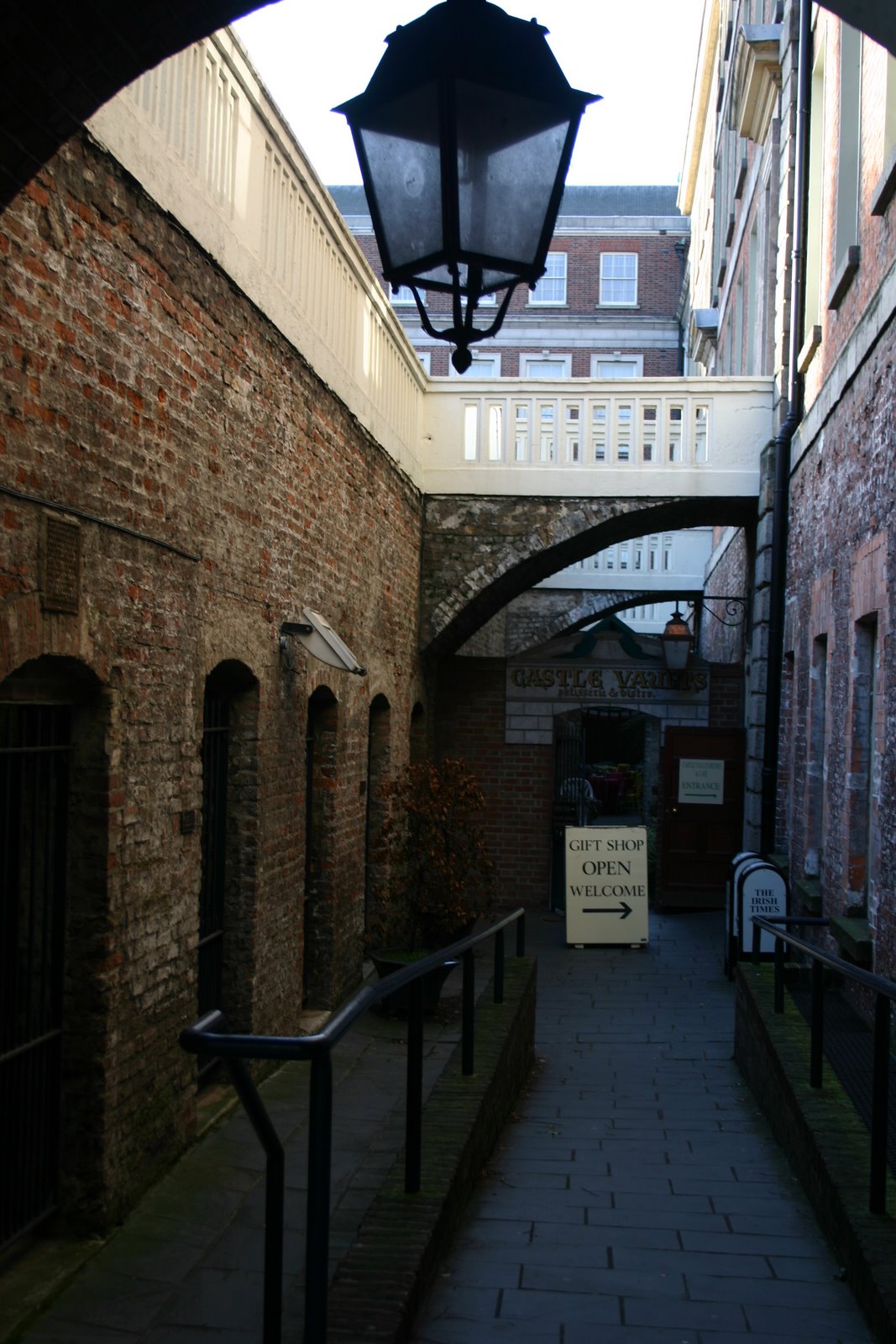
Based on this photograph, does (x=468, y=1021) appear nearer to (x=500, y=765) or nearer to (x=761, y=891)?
(x=761, y=891)

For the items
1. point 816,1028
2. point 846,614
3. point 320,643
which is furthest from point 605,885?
point 816,1028

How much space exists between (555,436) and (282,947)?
20.3 ft

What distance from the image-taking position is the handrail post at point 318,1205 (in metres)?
2.88

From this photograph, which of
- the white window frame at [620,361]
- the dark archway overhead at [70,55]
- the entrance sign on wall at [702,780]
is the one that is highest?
the white window frame at [620,361]

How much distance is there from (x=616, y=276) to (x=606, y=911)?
854 inches

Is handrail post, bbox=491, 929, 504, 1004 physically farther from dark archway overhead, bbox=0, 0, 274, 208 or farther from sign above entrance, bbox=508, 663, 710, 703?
sign above entrance, bbox=508, 663, 710, 703

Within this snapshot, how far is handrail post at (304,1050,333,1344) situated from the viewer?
2881 mm

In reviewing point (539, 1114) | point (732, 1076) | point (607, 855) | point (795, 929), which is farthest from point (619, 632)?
point (539, 1114)

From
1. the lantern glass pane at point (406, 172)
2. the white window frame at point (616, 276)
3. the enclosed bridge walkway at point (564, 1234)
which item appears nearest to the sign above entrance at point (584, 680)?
the enclosed bridge walkway at point (564, 1234)

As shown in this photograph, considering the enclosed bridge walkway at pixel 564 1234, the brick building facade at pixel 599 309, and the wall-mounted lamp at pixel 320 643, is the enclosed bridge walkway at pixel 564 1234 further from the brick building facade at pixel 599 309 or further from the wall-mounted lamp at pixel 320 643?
the brick building facade at pixel 599 309

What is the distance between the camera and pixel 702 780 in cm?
1380

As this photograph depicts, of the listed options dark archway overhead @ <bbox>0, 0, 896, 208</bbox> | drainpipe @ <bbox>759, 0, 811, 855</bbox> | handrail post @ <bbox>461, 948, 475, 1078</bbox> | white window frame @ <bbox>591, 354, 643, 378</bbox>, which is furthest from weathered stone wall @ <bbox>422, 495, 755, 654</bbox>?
white window frame @ <bbox>591, 354, 643, 378</bbox>

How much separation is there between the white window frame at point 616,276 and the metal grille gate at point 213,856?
25834 mm

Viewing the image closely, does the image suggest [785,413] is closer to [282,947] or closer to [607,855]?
[607,855]
